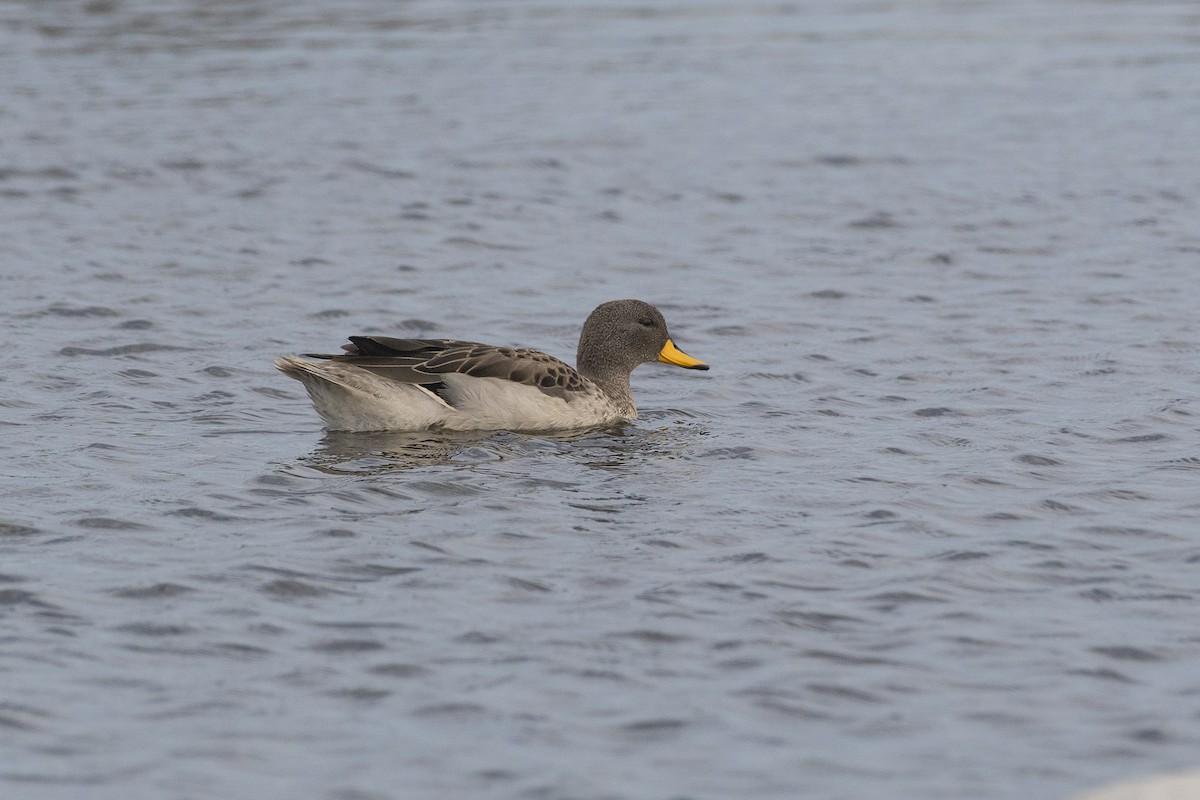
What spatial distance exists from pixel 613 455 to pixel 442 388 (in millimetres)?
1300

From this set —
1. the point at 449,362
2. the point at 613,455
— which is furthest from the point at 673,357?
the point at 449,362

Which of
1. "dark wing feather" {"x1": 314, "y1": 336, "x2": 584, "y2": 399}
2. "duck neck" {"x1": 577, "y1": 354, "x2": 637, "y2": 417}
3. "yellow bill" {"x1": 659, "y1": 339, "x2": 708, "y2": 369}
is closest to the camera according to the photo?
"dark wing feather" {"x1": 314, "y1": 336, "x2": 584, "y2": 399}

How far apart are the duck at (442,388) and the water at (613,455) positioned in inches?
10.0

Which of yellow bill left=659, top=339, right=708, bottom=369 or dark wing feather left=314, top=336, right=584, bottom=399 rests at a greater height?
dark wing feather left=314, top=336, right=584, bottom=399

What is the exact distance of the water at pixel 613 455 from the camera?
24.4 ft

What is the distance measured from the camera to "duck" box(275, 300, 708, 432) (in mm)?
12258

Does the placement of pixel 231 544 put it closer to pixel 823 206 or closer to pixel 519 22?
pixel 823 206

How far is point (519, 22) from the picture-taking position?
34.6 metres

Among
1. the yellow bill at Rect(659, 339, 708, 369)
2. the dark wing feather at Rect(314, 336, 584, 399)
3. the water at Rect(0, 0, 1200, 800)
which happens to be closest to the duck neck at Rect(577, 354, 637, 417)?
the water at Rect(0, 0, 1200, 800)

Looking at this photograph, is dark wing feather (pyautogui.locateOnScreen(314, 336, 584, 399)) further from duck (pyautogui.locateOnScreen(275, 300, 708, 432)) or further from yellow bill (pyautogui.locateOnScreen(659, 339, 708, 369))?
yellow bill (pyautogui.locateOnScreen(659, 339, 708, 369))

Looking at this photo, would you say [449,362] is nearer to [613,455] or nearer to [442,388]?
[442,388]

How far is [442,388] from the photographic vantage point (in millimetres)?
12492

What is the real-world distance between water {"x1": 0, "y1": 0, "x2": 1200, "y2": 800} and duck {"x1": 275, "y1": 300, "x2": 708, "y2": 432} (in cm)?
25

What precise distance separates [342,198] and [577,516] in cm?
1120
